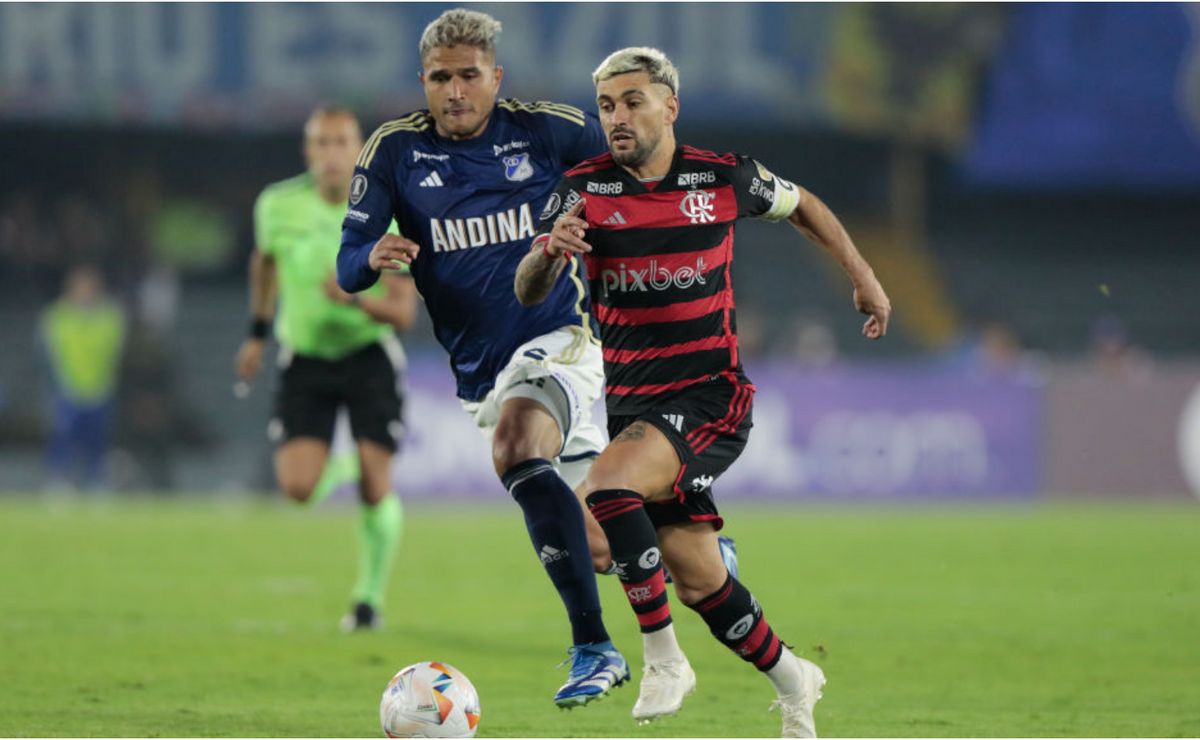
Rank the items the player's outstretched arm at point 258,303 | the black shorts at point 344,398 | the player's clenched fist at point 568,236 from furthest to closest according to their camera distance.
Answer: the player's outstretched arm at point 258,303 < the black shorts at point 344,398 < the player's clenched fist at point 568,236

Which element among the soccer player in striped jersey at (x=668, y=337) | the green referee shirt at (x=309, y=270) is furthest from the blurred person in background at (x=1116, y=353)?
the soccer player in striped jersey at (x=668, y=337)

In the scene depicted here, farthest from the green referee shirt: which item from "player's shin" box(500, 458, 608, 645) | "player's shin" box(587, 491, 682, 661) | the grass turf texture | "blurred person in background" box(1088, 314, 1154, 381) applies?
"blurred person in background" box(1088, 314, 1154, 381)

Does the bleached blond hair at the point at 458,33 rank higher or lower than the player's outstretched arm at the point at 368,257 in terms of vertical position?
higher

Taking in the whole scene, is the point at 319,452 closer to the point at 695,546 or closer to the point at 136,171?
the point at 695,546

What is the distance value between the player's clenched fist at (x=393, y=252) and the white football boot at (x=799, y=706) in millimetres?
1680

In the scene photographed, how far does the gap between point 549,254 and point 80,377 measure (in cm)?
1482

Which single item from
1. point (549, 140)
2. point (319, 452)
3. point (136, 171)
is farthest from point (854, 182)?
point (549, 140)

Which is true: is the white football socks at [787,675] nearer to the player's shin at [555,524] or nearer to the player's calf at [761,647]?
the player's calf at [761,647]

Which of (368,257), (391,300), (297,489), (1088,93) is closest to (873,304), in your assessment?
(368,257)

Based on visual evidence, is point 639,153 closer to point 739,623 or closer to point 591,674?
point 739,623

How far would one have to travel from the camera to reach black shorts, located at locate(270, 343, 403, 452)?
948 centimetres

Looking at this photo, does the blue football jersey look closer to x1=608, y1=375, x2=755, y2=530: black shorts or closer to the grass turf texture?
x1=608, y1=375, x2=755, y2=530: black shorts

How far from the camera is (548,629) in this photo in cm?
909

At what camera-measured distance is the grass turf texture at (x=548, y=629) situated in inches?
248
